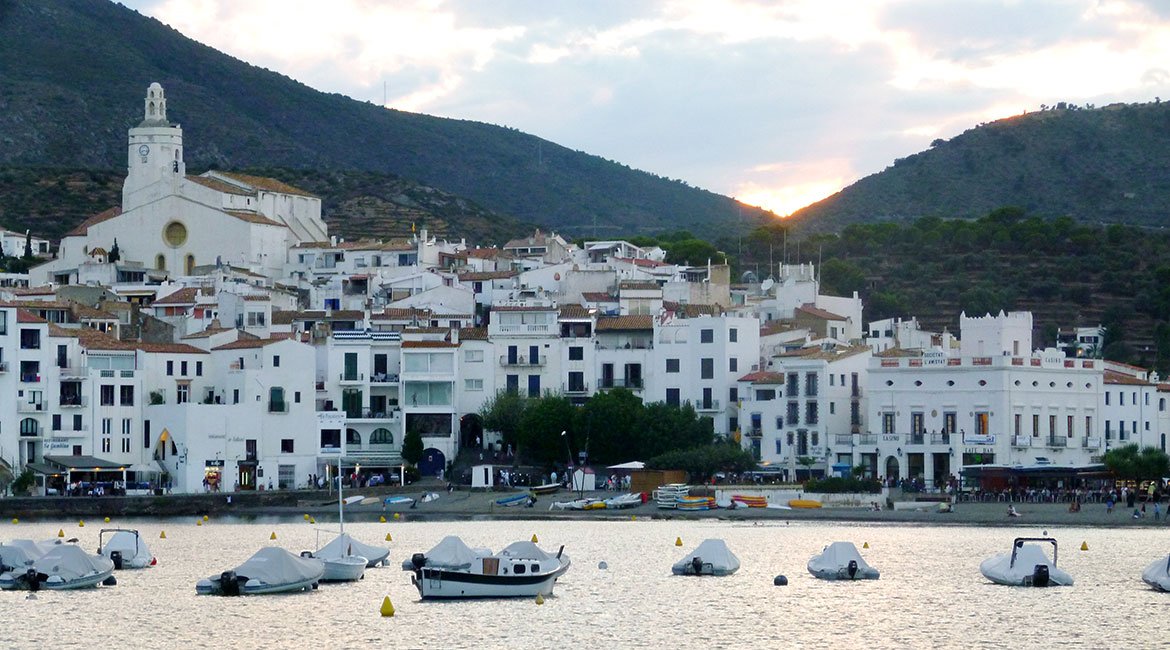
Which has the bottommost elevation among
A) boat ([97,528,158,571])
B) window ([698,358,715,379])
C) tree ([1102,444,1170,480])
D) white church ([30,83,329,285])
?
boat ([97,528,158,571])

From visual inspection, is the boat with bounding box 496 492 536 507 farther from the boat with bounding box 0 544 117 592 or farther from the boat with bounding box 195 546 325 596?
the boat with bounding box 195 546 325 596

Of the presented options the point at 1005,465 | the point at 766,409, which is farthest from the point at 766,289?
the point at 1005,465

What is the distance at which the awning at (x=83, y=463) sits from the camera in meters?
93.0

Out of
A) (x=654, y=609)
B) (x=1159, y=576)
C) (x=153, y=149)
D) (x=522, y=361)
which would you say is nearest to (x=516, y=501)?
(x=522, y=361)

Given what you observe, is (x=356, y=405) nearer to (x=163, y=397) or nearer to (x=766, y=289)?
(x=163, y=397)

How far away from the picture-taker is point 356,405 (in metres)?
101

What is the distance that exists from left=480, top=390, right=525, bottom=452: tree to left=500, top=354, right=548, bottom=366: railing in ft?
7.74

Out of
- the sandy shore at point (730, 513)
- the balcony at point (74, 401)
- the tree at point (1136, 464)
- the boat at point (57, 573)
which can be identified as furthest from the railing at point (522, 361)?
the boat at point (57, 573)

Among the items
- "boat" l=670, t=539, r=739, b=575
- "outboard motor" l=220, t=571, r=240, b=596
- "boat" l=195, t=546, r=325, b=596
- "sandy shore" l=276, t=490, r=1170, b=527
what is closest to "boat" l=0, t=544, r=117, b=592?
"boat" l=195, t=546, r=325, b=596

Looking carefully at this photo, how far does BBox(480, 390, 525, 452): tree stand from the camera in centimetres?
9906

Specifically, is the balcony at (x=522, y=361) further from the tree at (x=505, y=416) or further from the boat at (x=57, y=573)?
the boat at (x=57, y=573)

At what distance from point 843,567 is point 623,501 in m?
29.6

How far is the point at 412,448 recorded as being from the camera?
9900cm

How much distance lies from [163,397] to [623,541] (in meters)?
29.4
